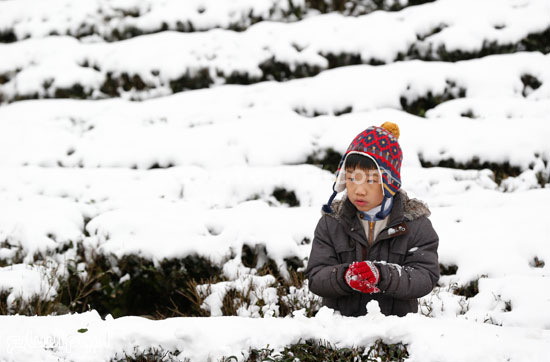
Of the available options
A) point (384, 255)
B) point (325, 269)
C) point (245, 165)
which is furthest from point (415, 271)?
point (245, 165)

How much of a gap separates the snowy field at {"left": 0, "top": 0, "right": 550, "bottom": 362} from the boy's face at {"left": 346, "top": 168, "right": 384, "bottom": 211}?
54cm

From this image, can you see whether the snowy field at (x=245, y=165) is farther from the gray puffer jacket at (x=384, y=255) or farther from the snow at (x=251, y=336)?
the gray puffer jacket at (x=384, y=255)

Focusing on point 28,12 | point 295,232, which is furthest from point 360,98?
point 28,12

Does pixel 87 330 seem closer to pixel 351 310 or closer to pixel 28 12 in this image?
pixel 351 310

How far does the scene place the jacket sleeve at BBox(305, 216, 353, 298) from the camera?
76.2 inches

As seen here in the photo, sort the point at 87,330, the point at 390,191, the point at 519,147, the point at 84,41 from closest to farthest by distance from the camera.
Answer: the point at 87,330, the point at 390,191, the point at 519,147, the point at 84,41

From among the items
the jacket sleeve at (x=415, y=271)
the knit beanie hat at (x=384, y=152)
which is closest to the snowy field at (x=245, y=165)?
the jacket sleeve at (x=415, y=271)

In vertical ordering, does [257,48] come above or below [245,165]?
above

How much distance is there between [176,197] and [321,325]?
2991mm

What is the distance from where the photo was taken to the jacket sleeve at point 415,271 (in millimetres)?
1854

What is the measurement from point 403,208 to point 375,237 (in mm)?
219

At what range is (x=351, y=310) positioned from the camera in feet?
6.99

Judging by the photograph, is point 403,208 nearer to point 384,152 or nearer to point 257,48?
point 384,152

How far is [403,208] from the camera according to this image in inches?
82.3
